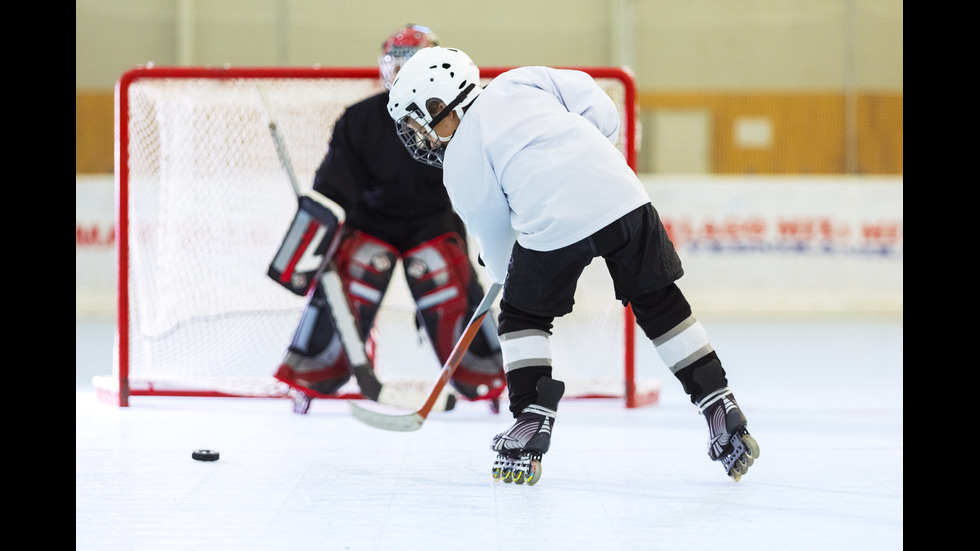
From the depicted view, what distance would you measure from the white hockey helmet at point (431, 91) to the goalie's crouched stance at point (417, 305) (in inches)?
37.9

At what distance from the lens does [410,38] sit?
3.02 meters

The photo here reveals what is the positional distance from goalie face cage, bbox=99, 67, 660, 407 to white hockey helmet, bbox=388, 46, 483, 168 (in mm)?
1174

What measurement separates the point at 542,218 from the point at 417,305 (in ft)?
3.99

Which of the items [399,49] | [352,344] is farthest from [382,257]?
[399,49]

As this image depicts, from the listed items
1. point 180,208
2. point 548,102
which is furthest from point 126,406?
point 548,102

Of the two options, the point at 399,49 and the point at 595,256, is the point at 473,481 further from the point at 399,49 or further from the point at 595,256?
the point at 399,49

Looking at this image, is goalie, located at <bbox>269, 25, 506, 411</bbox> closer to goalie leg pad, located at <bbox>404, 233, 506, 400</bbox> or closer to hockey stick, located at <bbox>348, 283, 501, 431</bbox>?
goalie leg pad, located at <bbox>404, 233, 506, 400</bbox>

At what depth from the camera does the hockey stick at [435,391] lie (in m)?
2.52

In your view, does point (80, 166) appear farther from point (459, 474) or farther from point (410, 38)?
point (459, 474)

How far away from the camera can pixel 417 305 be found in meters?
3.21

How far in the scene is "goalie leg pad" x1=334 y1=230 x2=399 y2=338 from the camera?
3176 millimetres

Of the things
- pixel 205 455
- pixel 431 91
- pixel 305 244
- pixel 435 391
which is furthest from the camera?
pixel 305 244

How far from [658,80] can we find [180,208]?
6.62m
